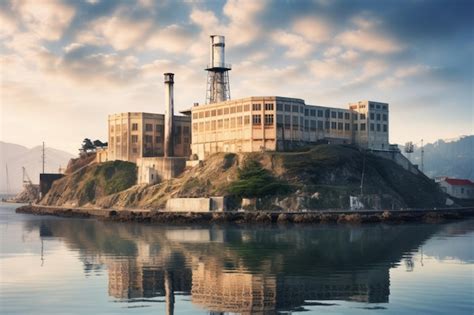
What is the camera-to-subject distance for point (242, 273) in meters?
57.3

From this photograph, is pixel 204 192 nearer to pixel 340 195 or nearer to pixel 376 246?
pixel 340 195

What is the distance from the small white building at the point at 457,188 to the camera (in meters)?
175

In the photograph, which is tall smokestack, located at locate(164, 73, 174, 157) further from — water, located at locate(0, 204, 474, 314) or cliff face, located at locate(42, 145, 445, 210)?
water, located at locate(0, 204, 474, 314)

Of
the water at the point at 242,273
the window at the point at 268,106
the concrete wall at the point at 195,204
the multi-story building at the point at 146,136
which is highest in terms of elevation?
the window at the point at 268,106

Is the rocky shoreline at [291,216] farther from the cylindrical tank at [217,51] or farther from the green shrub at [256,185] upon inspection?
the cylindrical tank at [217,51]

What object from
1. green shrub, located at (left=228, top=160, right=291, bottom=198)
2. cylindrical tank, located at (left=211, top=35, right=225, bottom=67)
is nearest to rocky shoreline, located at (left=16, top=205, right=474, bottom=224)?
green shrub, located at (left=228, top=160, right=291, bottom=198)

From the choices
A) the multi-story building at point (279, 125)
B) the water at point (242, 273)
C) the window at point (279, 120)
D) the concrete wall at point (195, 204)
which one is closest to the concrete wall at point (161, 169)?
the multi-story building at point (279, 125)

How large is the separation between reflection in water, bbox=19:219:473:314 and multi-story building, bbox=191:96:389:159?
4509 centimetres

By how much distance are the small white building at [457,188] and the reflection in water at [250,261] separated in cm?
6714

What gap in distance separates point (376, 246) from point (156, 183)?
9012 centimetres

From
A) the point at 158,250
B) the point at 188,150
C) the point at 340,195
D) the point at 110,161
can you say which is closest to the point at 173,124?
the point at 188,150

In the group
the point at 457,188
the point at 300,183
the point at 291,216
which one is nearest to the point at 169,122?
the point at 300,183

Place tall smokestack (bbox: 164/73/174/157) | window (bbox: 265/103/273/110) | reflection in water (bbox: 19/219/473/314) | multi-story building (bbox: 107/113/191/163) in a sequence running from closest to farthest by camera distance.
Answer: reflection in water (bbox: 19/219/473/314) → window (bbox: 265/103/273/110) → tall smokestack (bbox: 164/73/174/157) → multi-story building (bbox: 107/113/191/163)

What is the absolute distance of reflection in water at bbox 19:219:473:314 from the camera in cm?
4694
